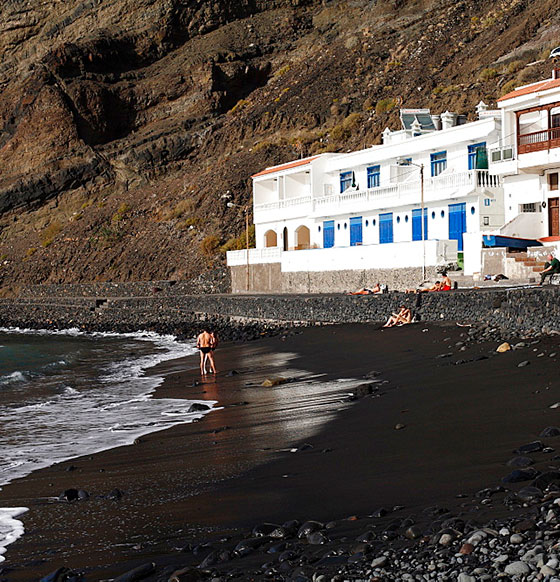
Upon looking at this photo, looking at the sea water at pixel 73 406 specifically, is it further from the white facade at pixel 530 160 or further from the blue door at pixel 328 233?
the blue door at pixel 328 233

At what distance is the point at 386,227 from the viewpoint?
42.7 meters

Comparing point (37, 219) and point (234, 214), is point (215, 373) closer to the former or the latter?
point (234, 214)

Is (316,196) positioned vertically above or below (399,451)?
above

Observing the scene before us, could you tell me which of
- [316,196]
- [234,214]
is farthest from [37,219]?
[316,196]

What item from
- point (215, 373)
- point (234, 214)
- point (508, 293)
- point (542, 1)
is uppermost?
point (542, 1)

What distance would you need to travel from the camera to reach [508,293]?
19.3m

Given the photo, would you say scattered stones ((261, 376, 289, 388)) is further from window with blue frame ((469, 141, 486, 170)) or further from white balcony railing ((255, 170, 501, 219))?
window with blue frame ((469, 141, 486, 170))

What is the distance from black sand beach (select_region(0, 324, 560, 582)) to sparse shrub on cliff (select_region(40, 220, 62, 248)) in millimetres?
61395

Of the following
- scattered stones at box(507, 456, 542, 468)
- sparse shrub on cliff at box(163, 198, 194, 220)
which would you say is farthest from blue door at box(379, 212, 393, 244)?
scattered stones at box(507, 456, 542, 468)

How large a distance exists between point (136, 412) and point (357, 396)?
4.03 m

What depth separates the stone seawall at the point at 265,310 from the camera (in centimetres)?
1834

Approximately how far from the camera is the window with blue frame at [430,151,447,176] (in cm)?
4169

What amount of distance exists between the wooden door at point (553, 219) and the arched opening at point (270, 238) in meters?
21.2

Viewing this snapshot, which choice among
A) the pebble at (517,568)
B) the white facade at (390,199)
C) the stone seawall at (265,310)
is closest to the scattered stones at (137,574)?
the pebble at (517,568)
